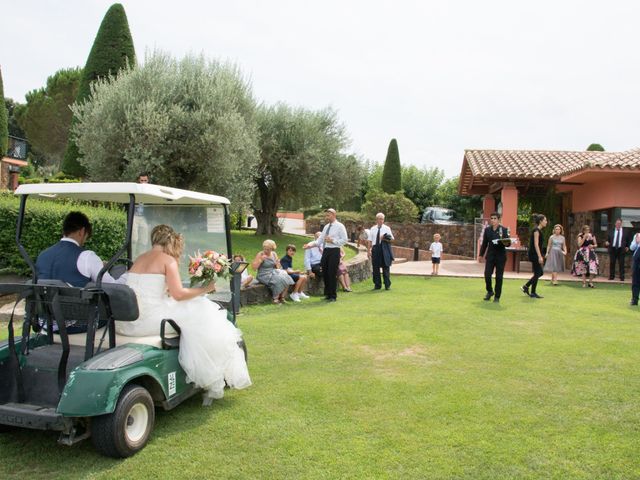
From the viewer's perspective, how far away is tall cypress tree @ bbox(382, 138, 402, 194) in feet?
146

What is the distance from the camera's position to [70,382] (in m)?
3.73

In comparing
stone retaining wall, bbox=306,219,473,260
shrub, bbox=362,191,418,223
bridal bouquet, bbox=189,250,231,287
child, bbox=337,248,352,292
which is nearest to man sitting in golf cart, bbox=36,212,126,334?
bridal bouquet, bbox=189,250,231,287

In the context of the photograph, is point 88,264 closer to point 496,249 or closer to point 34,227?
point 34,227

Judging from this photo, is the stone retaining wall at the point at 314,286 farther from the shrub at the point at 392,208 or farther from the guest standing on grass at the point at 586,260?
the shrub at the point at 392,208

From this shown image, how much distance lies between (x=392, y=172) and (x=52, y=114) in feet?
85.8

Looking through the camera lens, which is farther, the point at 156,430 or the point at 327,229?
the point at 327,229

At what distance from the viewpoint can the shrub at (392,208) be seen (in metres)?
33.6

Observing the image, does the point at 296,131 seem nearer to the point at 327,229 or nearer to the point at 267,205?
the point at 267,205

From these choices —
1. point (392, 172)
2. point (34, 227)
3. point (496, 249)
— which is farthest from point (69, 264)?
point (392, 172)

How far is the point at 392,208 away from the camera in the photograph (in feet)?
111

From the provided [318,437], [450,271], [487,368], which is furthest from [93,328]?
[450,271]

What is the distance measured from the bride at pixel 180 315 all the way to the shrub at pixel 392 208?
A: 29.0 metres

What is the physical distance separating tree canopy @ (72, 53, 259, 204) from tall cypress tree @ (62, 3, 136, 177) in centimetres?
256

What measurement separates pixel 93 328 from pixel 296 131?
66.1 feet
